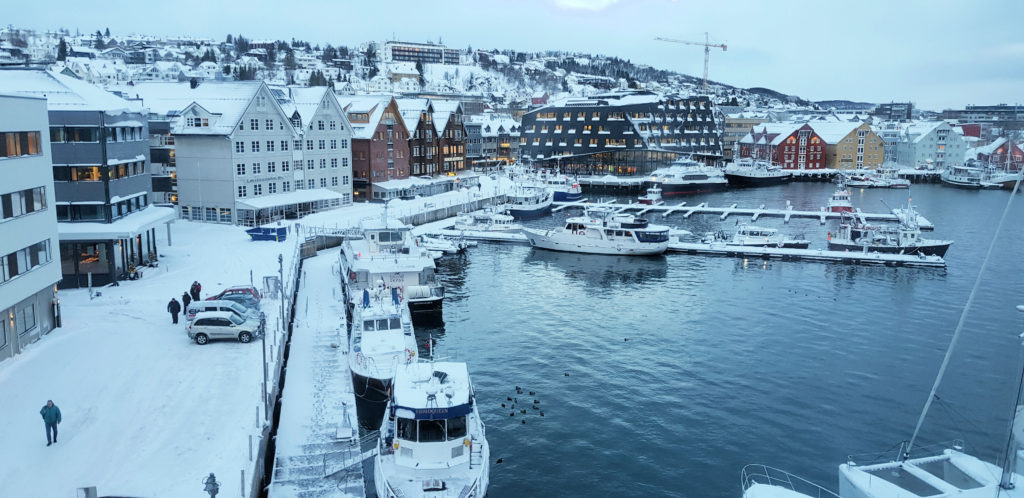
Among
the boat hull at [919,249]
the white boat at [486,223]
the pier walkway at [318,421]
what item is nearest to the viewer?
the pier walkway at [318,421]

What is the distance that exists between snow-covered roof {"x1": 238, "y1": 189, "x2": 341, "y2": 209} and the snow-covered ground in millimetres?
23369

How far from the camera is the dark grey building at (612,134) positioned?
5015 inches

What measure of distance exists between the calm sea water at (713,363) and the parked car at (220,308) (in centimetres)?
921

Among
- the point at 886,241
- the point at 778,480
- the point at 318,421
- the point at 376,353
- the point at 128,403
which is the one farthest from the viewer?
the point at 886,241

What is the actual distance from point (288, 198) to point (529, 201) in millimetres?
30579

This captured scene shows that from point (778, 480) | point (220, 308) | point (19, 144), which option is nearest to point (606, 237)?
point (220, 308)

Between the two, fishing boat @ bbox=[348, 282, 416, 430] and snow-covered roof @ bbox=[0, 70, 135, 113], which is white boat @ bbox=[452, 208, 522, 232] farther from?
fishing boat @ bbox=[348, 282, 416, 430]

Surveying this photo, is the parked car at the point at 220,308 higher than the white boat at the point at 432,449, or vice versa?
the parked car at the point at 220,308

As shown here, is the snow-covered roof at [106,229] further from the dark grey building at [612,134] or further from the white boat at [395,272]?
the dark grey building at [612,134]

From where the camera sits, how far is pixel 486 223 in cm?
7194

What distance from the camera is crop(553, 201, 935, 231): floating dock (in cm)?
8100

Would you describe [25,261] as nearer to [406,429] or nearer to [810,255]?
[406,429]

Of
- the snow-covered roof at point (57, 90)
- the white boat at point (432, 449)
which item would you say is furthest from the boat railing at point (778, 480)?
the snow-covered roof at point (57, 90)

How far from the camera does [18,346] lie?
26172 millimetres
